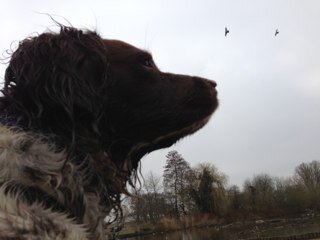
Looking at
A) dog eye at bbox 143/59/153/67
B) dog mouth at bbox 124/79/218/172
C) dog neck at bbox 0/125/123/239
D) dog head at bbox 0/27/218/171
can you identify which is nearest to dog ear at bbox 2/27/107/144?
dog head at bbox 0/27/218/171

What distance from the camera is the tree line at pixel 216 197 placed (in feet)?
238

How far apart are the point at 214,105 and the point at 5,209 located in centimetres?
214

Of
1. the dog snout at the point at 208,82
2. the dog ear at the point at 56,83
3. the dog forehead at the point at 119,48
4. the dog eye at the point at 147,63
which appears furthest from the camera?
the dog snout at the point at 208,82

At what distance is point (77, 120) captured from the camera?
2764mm

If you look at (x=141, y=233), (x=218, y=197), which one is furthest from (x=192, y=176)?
(x=141, y=233)

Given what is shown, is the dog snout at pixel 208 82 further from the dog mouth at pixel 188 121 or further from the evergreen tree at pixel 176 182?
the evergreen tree at pixel 176 182

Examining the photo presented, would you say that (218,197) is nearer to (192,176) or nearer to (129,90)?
(192,176)

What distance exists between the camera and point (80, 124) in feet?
9.13

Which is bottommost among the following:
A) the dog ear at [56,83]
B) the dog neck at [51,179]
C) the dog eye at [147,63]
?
the dog neck at [51,179]

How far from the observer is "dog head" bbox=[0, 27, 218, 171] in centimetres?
266

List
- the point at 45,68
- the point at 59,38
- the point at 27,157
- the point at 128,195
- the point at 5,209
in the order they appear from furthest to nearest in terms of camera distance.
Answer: the point at 128,195 → the point at 59,38 → the point at 45,68 → the point at 27,157 → the point at 5,209

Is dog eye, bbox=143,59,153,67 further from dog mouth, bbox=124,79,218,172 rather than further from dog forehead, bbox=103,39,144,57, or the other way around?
dog mouth, bbox=124,79,218,172

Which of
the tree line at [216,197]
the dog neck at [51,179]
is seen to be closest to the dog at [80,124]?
the dog neck at [51,179]

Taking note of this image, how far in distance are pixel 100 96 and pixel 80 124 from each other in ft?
0.87
